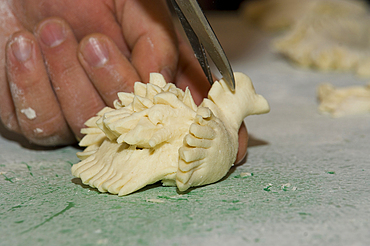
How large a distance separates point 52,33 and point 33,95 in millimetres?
183

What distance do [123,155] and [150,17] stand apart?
1.47ft

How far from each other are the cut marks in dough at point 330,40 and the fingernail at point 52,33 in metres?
1.54

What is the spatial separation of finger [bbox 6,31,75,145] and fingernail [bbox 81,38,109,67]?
15cm

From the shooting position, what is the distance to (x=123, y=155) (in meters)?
0.83

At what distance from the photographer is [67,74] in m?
1.09

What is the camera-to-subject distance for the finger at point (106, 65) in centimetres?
104

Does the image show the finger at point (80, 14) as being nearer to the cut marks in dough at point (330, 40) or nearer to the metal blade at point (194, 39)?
the metal blade at point (194, 39)

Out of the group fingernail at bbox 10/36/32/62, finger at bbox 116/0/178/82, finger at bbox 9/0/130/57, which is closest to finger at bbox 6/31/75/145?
fingernail at bbox 10/36/32/62

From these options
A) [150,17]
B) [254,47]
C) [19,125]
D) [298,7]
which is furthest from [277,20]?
[19,125]

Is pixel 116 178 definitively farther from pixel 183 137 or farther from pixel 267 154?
pixel 267 154

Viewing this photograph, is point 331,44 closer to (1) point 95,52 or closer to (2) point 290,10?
(2) point 290,10

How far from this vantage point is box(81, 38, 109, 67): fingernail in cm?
104

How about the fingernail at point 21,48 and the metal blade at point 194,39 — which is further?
the fingernail at point 21,48

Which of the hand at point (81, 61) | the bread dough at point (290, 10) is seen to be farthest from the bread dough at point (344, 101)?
the bread dough at point (290, 10)
